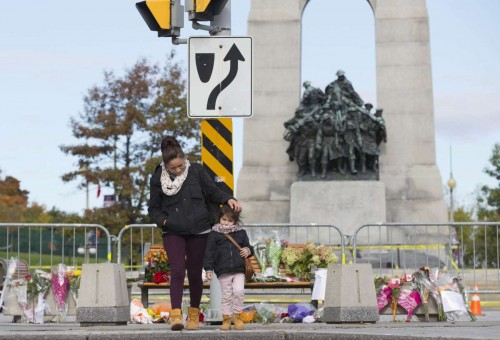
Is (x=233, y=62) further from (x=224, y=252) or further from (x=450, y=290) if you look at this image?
(x=450, y=290)

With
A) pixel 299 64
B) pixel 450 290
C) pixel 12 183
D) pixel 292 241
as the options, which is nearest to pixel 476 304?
pixel 450 290

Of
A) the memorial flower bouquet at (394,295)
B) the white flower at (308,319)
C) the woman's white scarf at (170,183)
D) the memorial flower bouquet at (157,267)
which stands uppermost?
the woman's white scarf at (170,183)

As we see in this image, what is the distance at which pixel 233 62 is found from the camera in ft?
40.9

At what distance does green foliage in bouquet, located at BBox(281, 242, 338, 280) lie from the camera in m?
15.6

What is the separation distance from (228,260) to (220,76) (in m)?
2.08

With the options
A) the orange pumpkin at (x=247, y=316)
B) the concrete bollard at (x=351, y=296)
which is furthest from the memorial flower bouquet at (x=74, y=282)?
the concrete bollard at (x=351, y=296)

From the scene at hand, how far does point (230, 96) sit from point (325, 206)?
53.7ft

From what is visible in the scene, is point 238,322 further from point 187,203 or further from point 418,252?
point 418,252

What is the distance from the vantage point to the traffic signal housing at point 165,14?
1255cm

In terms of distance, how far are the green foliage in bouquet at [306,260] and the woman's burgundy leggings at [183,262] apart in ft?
13.3

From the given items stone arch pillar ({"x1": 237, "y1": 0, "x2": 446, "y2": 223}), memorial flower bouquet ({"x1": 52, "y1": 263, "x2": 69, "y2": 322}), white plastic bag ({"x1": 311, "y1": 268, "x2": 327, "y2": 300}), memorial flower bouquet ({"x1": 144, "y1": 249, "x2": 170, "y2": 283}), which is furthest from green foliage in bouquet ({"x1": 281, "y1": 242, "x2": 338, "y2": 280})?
stone arch pillar ({"x1": 237, "y1": 0, "x2": 446, "y2": 223})

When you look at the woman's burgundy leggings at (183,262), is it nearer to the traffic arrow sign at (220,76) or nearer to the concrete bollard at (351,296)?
the traffic arrow sign at (220,76)

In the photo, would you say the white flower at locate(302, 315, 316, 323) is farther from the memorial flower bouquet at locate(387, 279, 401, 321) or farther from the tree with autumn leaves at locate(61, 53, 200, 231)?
the tree with autumn leaves at locate(61, 53, 200, 231)

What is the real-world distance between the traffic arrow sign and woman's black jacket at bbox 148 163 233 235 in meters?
0.97
